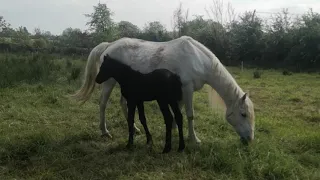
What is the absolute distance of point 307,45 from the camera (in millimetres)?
24297

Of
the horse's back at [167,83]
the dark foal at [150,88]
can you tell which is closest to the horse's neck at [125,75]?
the dark foal at [150,88]

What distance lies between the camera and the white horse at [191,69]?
16.3 ft

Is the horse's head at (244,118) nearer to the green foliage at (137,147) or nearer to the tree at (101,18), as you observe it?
the green foliage at (137,147)

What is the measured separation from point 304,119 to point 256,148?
3.27 m

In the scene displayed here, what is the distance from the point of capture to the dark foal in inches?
184

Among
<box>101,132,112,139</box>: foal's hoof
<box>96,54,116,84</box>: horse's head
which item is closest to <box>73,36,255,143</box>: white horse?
<box>96,54,116,84</box>: horse's head

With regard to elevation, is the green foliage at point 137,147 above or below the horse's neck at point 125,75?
below

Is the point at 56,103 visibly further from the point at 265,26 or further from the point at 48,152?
the point at 265,26

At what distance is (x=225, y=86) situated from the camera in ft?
16.9

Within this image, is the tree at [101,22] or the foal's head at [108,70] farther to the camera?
the tree at [101,22]

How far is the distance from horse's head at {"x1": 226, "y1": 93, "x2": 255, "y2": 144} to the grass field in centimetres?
17

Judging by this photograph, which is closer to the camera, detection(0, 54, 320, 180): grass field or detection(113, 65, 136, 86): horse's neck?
detection(0, 54, 320, 180): grass field

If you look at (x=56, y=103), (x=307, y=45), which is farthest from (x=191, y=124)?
(x=307, y=45)

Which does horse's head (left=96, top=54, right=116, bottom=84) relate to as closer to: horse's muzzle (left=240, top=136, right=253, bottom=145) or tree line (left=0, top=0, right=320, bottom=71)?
horse's muzzle (left=240, top=136, right=253, bottom=145)
